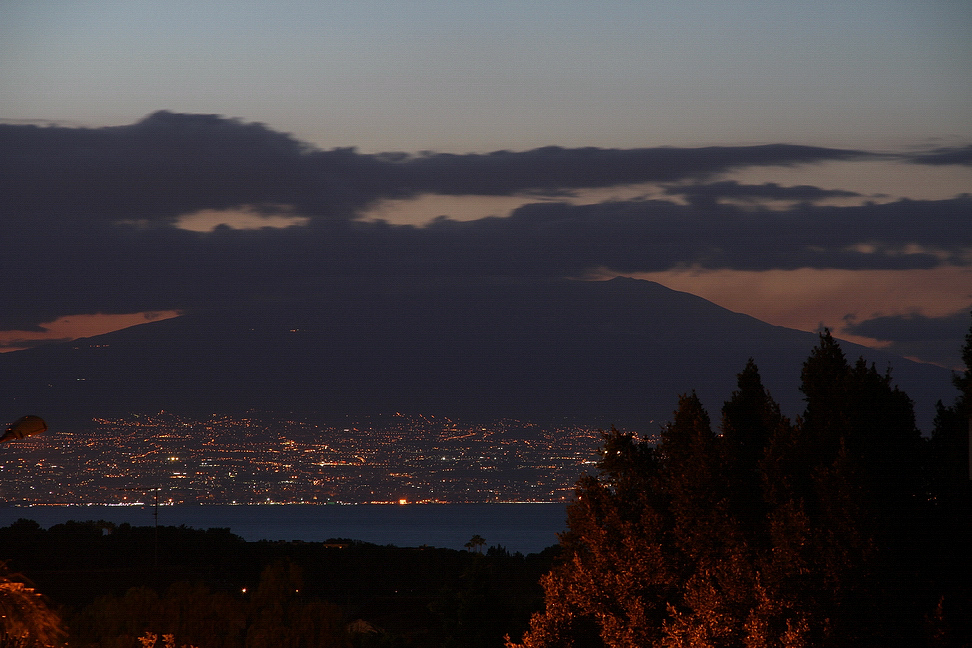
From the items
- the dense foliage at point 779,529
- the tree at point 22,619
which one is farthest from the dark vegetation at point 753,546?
the tree at point 22,619

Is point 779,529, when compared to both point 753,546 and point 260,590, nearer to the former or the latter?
point 753,546

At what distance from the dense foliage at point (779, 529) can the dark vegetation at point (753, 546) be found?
3 cm

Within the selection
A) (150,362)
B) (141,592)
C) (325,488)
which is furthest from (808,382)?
(150,362)

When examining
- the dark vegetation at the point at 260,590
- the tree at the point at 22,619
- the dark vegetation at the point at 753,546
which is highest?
the tree at the point at 22,619

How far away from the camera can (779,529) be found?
16.3 m

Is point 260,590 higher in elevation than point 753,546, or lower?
lower

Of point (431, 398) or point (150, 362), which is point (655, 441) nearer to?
point (431, 398)

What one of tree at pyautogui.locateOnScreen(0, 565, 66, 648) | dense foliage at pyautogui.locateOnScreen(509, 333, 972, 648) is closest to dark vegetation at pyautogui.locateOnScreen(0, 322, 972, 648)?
dense foliage at pyautogui.locateOnScreen(509, 333, 972, 648)

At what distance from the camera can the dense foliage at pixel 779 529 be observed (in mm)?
15922

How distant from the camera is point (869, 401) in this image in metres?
17.1

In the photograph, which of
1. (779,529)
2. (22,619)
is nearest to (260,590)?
(779,529)

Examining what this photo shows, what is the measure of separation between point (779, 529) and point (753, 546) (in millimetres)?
1505

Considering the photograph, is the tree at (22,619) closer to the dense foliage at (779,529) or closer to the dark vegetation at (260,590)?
the dark vegetation at (260,590)

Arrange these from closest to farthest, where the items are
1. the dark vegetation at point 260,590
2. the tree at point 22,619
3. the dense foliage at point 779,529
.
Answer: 1. the tree at point 22,619
2. the dense foliage at point 779,529
3. the dark vegetation at point 260,590
